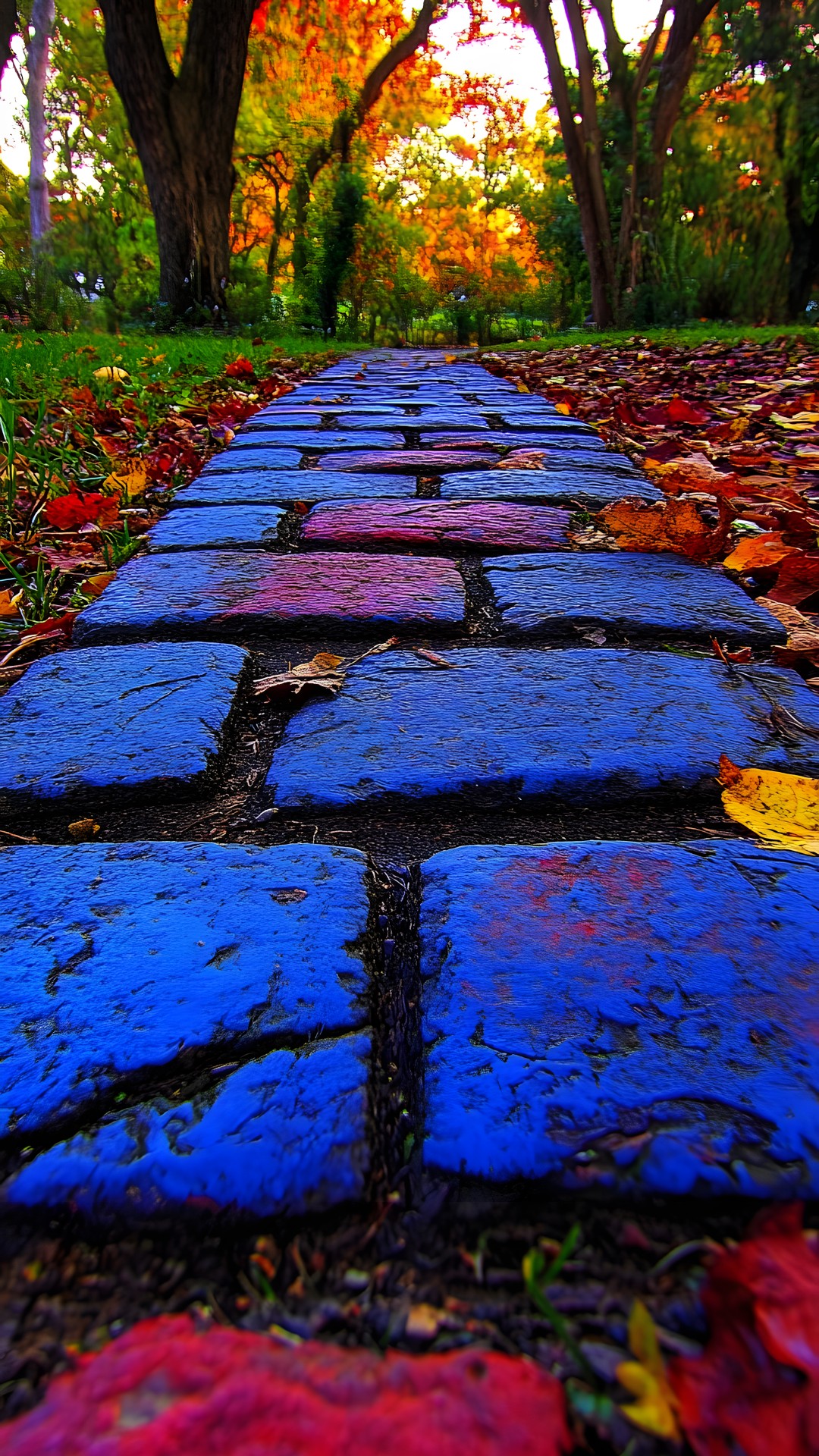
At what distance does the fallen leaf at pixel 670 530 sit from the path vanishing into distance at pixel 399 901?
4.9 inches

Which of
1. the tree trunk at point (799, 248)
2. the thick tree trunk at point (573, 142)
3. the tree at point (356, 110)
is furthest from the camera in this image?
the tree at point (356, 110)

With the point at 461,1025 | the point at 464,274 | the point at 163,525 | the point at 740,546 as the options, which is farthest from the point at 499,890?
Result: the point at 464,274

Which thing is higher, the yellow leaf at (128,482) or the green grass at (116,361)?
the green grass at (116,361)

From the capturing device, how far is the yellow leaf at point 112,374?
13.2 ft

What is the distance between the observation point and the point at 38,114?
16.5 meters

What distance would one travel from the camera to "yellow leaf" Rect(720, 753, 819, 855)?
90 centimetres

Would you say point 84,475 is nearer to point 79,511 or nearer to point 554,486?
point 79,511

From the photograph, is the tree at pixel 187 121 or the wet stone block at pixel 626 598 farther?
the tree at pixel 187 121

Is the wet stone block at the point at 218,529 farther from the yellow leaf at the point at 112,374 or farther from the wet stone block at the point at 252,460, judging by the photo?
the yellow leaf at the point at 112,374

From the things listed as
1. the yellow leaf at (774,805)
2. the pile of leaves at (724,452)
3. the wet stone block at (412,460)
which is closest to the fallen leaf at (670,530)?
the pile of leaves at (724,452)

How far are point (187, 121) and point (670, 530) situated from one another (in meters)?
9.48

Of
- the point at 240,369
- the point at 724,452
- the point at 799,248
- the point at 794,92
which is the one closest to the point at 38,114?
the point at 794,92

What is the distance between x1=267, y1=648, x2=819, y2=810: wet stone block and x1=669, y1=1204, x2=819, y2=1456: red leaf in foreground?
0.57 m

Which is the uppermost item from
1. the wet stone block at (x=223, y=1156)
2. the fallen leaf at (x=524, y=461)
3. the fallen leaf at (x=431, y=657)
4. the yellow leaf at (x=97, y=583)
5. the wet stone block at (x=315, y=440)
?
the wet stone block at (x=315, y=440)
